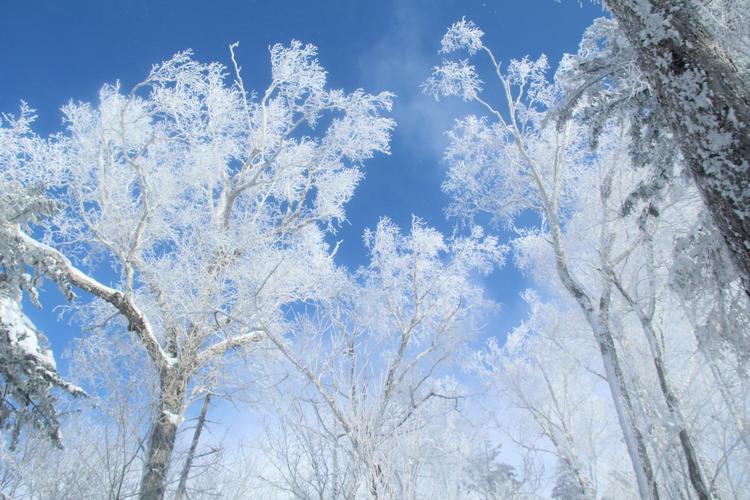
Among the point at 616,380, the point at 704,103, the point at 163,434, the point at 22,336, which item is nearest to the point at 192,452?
the point at 163,434

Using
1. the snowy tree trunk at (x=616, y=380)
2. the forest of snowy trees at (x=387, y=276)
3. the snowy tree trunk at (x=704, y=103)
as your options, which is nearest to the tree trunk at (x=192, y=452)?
the forest of snowy trees at (x=387, y=276)

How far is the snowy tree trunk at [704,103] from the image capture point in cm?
201

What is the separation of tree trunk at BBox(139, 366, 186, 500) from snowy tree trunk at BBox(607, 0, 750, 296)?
249 inches

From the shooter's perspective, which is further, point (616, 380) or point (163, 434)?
point (163, 434)

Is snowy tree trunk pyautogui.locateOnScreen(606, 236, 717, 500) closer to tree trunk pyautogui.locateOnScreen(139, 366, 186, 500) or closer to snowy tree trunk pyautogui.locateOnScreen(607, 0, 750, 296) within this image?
snowy tree trunk pyautogui.locateOnScreen(607, 0, 750, 296)

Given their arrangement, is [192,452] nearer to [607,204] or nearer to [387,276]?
[387,276]

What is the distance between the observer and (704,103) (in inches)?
84.1

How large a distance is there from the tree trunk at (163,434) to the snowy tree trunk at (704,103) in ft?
20.8

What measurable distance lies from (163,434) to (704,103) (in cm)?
776

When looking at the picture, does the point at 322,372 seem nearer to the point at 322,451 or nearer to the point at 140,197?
the point at 322,451

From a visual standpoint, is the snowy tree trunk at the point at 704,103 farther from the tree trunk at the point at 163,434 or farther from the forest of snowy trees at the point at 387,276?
the tree trunk at the point at 163,434

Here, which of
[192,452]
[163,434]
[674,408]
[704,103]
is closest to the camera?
[704,103]

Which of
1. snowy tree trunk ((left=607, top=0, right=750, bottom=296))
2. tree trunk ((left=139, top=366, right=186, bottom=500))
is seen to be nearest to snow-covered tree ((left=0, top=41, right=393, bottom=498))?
tree trunk ((left=139, top=366, right=186, bottom=500))

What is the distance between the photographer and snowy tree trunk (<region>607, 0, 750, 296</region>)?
6.58ft
